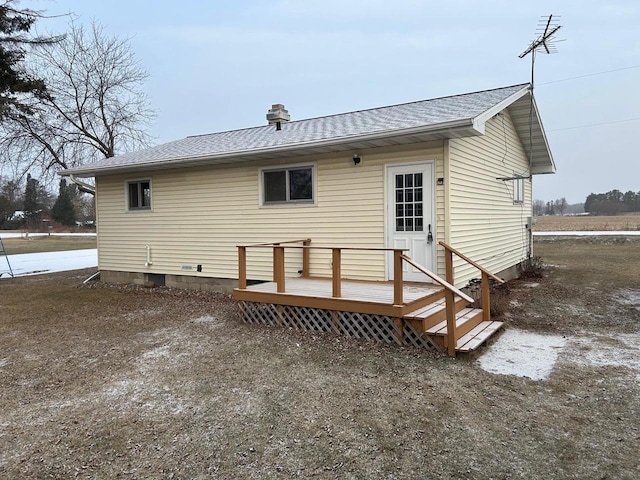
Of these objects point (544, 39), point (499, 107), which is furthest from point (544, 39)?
point (499, 107)

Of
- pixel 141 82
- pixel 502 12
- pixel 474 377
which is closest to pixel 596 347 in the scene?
pixel 474 377

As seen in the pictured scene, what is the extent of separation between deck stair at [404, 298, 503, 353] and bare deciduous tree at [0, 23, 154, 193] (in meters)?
17.0

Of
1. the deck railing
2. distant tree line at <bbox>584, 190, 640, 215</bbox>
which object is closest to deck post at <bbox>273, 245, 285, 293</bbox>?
the deck railing

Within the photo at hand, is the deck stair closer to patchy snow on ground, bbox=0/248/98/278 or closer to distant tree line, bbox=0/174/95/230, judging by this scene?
patchy snow on ground, bbox=0/248/98/278

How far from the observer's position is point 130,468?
8.79ft

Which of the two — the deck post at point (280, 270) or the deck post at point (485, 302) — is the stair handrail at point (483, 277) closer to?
the deck post at point (485, 302)

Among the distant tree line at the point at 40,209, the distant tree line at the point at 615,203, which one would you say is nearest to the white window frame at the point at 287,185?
the distant tree line at the point at 40,209

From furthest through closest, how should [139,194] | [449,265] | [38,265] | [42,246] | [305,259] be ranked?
[42,246] → [38,265] → [139,194] → [305,259] → [449,265]

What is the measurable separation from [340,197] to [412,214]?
131cm

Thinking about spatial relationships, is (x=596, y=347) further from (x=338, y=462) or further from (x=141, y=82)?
(x=141, y=82)

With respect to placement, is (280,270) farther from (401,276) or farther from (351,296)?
(401,276)

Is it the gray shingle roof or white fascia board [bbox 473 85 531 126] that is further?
the gray shingle roof

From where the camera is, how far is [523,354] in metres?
4.75

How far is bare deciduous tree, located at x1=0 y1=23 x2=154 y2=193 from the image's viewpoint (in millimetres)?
16625
